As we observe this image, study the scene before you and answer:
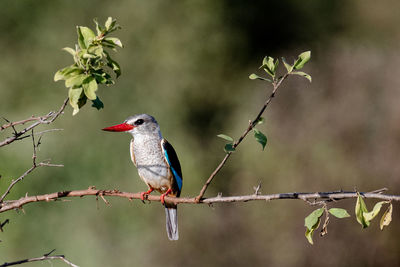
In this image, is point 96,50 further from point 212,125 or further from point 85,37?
point 212,125

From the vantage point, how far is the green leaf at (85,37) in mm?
1959

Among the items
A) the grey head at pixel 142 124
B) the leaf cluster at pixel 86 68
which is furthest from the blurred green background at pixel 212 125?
the grey head at pixel 142 124

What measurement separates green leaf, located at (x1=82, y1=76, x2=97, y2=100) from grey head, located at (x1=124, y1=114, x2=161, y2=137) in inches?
70.9

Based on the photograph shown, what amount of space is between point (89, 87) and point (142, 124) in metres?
1.92

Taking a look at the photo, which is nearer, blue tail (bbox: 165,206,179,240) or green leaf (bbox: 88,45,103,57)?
green leaf (bbox: 88,45,103,57)

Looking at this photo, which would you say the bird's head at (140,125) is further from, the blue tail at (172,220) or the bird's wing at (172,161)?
the blue tail at (172,220)

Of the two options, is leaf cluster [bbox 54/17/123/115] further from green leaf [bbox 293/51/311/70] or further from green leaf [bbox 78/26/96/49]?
green leaf [bbox 293/51/311/70]

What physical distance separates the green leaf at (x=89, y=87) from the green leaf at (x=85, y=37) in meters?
0.13

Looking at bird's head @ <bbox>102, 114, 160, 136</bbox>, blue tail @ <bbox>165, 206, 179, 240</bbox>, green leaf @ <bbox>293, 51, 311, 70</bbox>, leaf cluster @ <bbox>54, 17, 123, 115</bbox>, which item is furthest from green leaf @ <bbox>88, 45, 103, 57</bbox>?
blue tail @ <bbox>165, 206, 179, 240</bbox>

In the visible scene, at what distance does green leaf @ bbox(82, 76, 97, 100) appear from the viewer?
6.21 ft

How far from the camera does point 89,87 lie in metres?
1.90

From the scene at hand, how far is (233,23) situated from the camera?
13141mm

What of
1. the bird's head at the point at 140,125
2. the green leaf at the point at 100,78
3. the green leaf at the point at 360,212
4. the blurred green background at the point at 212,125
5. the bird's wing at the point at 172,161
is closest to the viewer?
the green leaf at the point at 360,212

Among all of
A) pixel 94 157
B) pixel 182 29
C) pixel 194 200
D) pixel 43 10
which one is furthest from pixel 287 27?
pixel 194 200
